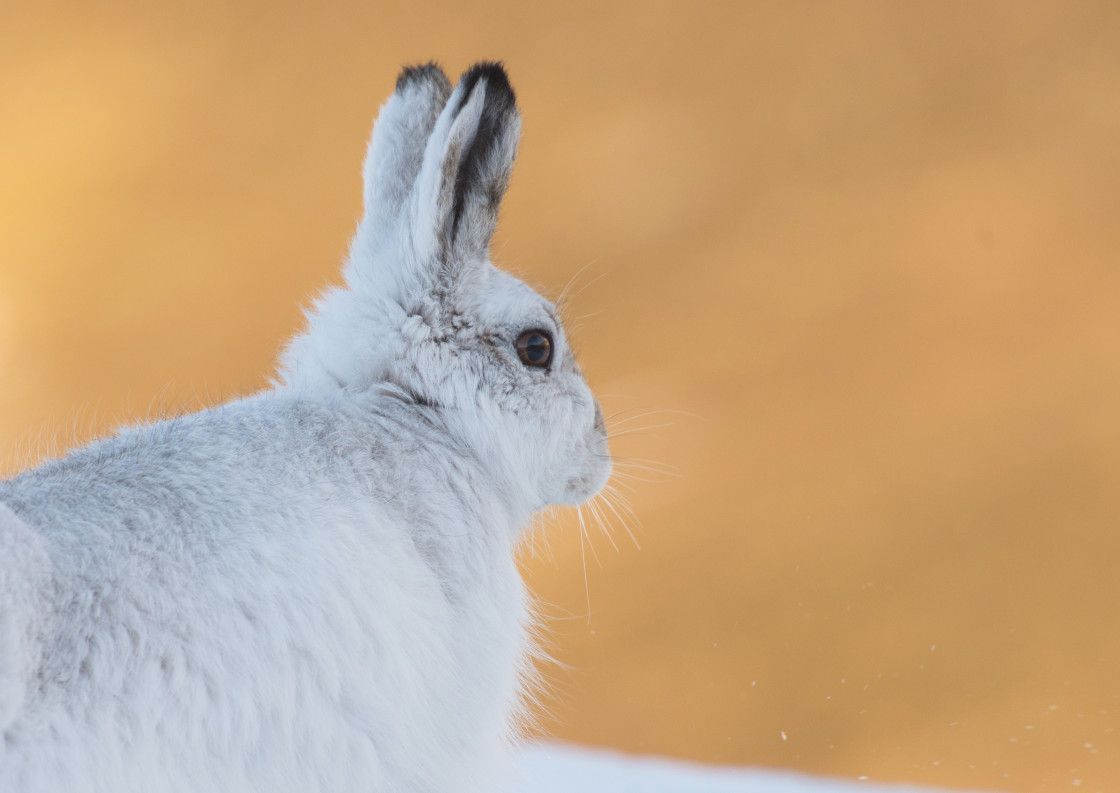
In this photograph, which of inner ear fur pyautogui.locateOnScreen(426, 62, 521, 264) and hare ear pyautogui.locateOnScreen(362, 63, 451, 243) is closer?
inner ear fur pyautogui.locateOnScreen(426, 62, 521, 264)

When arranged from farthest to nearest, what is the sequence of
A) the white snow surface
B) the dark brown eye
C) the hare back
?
the white snow surface
the dark brown eye
the hare back

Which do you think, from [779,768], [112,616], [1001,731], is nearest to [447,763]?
[112,616]

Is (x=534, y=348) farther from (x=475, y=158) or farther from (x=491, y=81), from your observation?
(x=491, y=81)

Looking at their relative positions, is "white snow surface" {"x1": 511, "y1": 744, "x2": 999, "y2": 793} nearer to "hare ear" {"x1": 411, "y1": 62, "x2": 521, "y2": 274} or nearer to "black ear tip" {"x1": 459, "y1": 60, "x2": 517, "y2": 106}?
"hare ear" {"x1": 411, "y1": 62, "x2": 521, "y2": 274}

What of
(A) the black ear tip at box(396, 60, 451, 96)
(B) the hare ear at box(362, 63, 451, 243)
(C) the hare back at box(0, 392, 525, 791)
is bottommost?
(C) the hare back at box(0, 392, 525, 791)

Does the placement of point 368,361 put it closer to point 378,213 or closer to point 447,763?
point 378,213

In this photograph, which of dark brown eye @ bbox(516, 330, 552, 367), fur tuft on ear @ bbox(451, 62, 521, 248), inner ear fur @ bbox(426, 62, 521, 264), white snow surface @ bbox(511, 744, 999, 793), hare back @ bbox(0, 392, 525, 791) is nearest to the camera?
hare back @ bbox(0, 392, 525, 791)

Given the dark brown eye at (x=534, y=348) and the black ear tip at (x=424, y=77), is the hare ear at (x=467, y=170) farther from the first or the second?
the black ear tip at (x=424, y=77)

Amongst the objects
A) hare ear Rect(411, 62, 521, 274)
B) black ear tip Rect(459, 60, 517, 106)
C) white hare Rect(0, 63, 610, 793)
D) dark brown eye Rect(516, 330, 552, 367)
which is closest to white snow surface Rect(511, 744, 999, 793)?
white hare Rect(0, 63, 610, 793)
